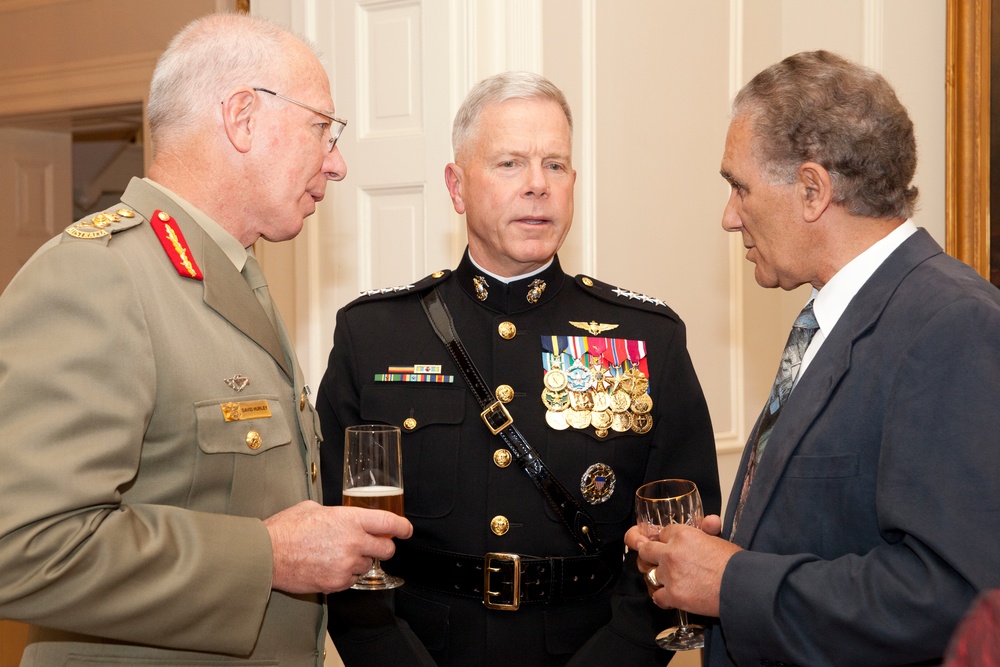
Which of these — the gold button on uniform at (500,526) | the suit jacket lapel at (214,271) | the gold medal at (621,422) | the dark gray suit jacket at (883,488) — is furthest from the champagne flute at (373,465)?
the gold medal at (621,422)

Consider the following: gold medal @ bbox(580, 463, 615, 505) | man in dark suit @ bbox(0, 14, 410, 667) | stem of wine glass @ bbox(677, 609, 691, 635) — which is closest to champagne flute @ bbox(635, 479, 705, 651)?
stem of wine glass @ bbox(677, 609, 691, 635)

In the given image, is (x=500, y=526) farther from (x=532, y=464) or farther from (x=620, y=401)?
(x=620, y=401)

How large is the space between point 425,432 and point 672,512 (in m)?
0.69

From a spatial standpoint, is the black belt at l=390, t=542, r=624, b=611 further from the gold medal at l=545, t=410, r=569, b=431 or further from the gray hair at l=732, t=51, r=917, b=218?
the gray hair at l=732, t=51, r=917, b=218

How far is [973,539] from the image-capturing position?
4.81 feet

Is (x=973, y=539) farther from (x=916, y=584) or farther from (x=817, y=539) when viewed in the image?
(x=817, y=539)

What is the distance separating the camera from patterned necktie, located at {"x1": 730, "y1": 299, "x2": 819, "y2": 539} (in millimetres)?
1892

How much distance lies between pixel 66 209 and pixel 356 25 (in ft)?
8.90

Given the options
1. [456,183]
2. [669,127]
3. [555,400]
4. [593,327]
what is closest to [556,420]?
[555,400]

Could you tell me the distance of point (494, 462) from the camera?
7.62 ft

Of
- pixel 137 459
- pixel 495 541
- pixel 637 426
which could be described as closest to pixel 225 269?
pixel 137 459

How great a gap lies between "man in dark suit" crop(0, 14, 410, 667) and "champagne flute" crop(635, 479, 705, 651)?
1.53ft

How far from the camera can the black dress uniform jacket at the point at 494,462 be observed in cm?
224

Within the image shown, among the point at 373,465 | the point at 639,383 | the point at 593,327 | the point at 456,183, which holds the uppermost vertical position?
the point at 456,183
